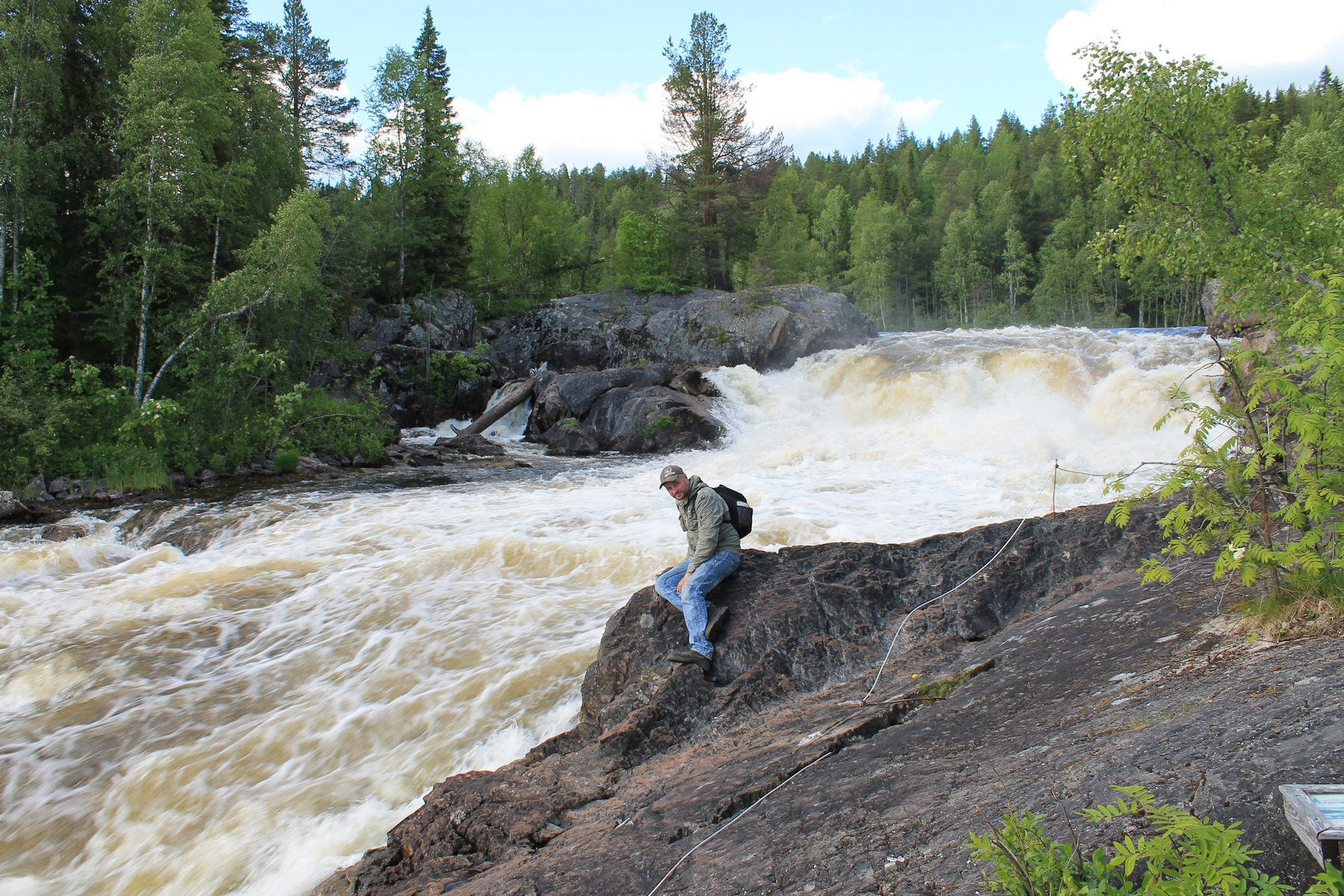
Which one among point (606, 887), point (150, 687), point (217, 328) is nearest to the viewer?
point (606, 887)

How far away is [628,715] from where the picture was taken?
15.9ft

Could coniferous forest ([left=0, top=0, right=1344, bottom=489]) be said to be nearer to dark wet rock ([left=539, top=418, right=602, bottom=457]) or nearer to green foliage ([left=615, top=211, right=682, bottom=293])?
green foliage ([left=615, top=211, right=682, bottom=293])

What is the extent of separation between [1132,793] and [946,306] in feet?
217

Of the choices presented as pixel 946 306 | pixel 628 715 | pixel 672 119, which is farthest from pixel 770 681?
pixel 946 306

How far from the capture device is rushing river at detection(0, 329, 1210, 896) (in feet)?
15.9

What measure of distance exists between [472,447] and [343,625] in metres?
12.8

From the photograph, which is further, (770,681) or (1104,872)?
(770,681)

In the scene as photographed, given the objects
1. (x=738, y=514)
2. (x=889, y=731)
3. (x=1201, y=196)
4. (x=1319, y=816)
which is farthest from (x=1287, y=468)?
(x=1201, y=196)

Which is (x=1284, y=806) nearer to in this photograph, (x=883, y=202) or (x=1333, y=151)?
(x=1333, y=151)

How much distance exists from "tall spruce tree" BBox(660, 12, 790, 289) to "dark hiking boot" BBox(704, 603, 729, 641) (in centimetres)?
2865

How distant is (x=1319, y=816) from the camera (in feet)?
5.93

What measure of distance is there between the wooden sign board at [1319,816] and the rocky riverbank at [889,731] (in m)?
0.11

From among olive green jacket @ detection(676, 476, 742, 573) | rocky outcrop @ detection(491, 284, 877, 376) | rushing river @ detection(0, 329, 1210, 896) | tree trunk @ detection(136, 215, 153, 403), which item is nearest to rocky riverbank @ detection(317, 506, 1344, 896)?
olive green jacket @ detection(676, 476, 742, 573)

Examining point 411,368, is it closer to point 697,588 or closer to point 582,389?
point 582,389
